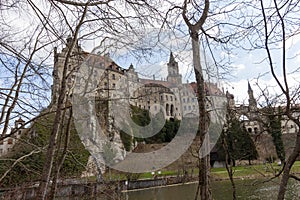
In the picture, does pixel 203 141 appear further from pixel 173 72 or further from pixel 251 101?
pixel 251 101

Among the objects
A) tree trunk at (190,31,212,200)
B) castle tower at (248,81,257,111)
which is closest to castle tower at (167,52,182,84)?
tree trunk at (190,31,212,200)

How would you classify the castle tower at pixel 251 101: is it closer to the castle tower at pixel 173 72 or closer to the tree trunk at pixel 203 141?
the castle tower at pixel 173 72

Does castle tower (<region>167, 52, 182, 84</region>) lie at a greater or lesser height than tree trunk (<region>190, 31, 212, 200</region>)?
greater

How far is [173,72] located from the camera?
203 centimetres

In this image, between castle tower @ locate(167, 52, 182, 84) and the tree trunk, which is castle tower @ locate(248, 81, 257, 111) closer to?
castle tower @ locate(167, 52, 182, 84)

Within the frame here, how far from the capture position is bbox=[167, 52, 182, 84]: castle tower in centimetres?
198

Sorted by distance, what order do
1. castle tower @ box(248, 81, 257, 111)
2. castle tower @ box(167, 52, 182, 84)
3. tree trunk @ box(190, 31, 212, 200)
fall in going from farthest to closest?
castle tower @ box(248, 81, 257, 111) → castle tower @ box(167, 52, 182, 84) → tree trunk @ box(190, 31, 212, 200)

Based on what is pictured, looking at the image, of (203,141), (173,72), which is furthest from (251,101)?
(203,141)

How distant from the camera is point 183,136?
234 cm

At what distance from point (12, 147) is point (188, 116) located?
194cm

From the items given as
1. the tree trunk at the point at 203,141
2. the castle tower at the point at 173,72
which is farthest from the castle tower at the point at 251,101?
the tree trunk at the point at 203,141

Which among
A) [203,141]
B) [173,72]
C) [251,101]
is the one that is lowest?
Result: [203,141]

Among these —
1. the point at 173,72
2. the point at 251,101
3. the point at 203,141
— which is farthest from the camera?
the point at 251,101

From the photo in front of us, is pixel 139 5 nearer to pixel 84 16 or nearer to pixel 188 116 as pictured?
pixel 84 16
